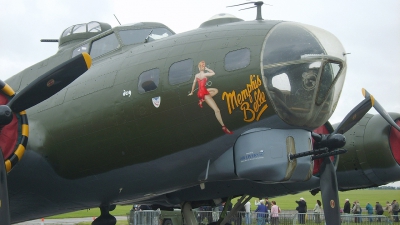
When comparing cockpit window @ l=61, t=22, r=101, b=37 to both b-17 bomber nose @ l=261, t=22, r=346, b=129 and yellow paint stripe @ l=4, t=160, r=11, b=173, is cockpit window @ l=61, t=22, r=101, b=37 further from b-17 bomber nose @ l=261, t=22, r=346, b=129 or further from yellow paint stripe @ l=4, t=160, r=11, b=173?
b-17 bomber nose @ l=261, t=22, r=346, b=129

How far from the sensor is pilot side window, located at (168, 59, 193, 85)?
27.3 ft

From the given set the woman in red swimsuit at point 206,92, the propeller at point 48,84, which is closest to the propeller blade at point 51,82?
the propeller at point 48,84

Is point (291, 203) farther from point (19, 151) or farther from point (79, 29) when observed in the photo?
point (19, 151)

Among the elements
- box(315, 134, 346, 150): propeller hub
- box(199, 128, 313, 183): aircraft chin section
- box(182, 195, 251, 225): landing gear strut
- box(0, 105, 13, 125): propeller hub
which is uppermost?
box(0, 105, 13, 125): propeller hub

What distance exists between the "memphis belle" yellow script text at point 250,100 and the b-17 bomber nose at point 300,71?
5.3 inches

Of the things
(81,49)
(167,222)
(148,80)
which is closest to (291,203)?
(167,222)

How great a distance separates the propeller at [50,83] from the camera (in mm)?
8281

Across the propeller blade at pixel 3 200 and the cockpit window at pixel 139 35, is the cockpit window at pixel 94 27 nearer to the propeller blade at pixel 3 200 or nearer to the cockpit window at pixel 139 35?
the cockpit window at pixel 139 35

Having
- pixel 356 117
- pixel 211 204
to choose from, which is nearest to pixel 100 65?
pixel 211 204

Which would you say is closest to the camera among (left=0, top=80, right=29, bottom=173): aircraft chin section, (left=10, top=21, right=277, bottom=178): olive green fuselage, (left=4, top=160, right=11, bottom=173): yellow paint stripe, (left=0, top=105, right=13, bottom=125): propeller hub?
(left=0, top=105, right=13, bottom=125): propeller hub

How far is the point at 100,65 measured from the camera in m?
10.0

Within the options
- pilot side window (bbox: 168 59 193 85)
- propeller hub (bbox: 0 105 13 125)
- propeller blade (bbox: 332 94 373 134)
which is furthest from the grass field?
propeller hub (bbox: 0 105 13 125)

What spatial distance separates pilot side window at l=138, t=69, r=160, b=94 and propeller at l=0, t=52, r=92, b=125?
94cm

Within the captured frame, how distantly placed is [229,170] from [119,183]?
2277 millimetres
